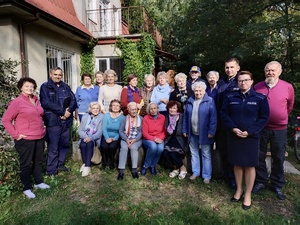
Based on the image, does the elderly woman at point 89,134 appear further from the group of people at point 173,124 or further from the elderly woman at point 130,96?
the elderly woman at point 130,96

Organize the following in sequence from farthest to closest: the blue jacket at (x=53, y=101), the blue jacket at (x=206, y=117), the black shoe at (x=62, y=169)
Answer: the black shoe at (x=62, y=169) < the blue jacket at (x=53, y=101) < the blue jacket at (x=206, y=117)

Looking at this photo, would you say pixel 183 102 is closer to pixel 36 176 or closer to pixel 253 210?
pixel 253 210

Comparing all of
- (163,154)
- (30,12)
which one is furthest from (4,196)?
(30,12)

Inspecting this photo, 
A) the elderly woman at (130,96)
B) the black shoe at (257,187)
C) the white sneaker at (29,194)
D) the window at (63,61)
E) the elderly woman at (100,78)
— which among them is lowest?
the white sneaker at (29,194)

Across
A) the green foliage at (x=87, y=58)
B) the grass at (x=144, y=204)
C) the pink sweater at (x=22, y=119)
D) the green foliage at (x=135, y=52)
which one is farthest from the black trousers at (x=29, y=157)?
the green foliage at (x=135, y=52)

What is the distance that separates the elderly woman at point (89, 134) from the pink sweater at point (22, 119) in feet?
3.21

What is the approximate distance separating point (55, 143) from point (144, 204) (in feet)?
6.36

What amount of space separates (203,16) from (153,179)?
24.9 feet

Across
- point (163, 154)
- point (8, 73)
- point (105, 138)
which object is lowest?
point (163, 154)

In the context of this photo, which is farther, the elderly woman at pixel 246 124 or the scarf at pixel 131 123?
the scarf at pixel 131 123

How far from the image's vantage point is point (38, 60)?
21.8 feet

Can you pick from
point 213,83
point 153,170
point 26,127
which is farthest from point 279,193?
point 26,127

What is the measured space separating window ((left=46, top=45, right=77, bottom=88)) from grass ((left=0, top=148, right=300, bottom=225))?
4690 millimetres

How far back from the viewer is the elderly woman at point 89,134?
435 cm
